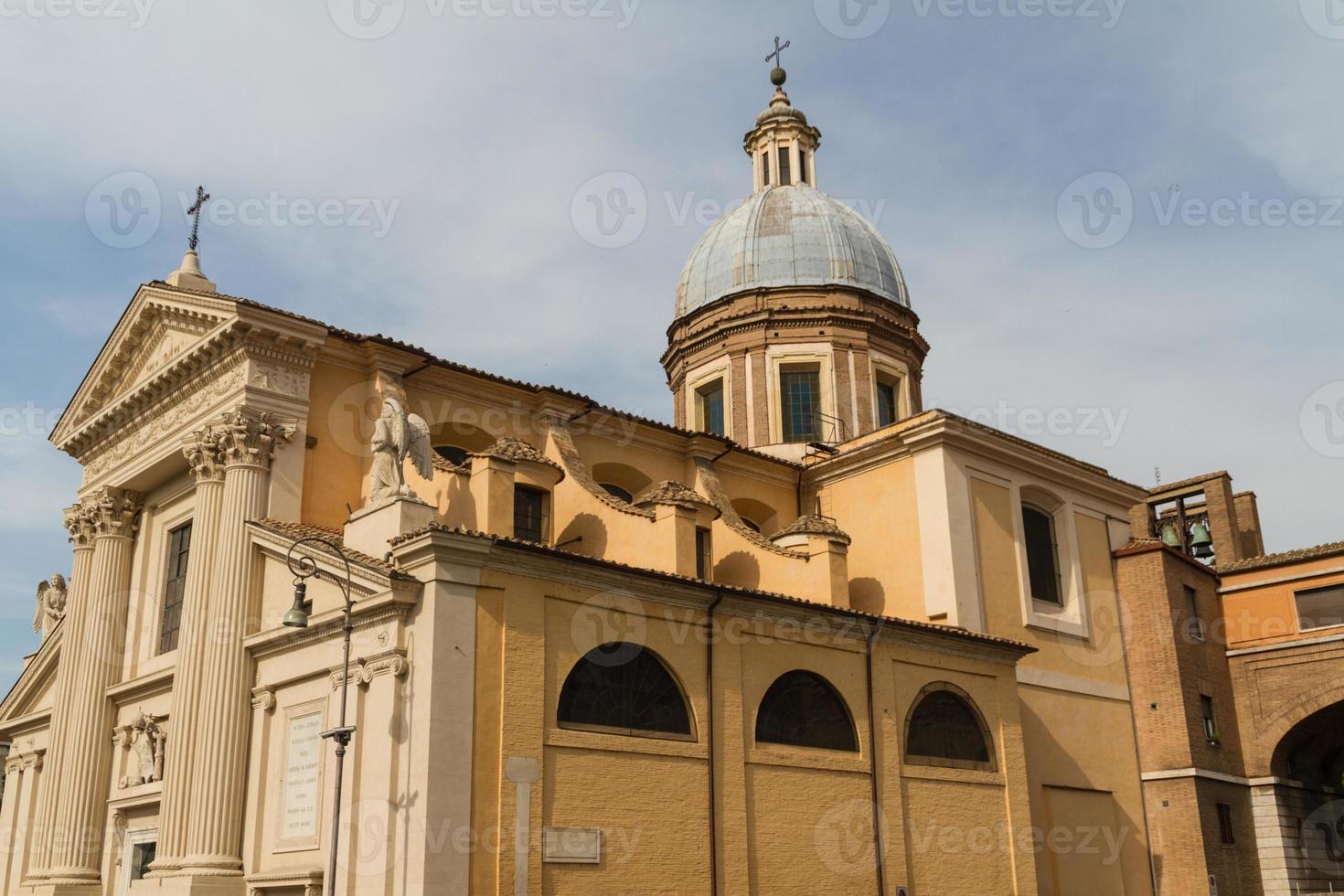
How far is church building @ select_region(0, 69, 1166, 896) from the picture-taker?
597 inches

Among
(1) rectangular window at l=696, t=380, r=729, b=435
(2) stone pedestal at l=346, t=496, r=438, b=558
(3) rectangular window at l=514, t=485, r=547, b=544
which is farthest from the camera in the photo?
(1) rectangular window at l=696, t=380, r=729, b=435

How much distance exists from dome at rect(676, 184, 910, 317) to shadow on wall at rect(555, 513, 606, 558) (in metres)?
11.8

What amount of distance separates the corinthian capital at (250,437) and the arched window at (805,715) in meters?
8.22

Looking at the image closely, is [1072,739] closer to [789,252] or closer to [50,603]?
[789,252]

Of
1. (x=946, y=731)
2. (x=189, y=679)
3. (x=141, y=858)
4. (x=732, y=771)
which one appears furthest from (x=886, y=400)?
(x=141, y=858)

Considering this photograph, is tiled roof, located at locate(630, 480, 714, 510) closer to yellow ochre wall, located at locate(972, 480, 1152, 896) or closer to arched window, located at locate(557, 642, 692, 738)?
arched window, located at locate(557, 642, 692, 738)

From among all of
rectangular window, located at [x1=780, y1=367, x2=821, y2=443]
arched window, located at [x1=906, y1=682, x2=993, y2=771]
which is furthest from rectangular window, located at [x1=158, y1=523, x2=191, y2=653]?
rectangular window, located at [x1=780, y1=367, x2=821, y2=443]

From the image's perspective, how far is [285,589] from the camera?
702 inches

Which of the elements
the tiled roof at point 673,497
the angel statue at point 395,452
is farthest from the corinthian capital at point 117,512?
the tiled roof at point 673,497

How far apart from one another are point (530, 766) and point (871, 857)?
6.04 m

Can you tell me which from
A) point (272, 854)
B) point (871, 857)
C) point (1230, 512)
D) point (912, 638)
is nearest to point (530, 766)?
point (272, 854)

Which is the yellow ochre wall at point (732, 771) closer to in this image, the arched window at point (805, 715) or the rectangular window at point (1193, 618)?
the arched window at point (805, 715)

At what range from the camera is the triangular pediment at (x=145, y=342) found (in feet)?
66.7

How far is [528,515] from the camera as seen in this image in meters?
19.8
